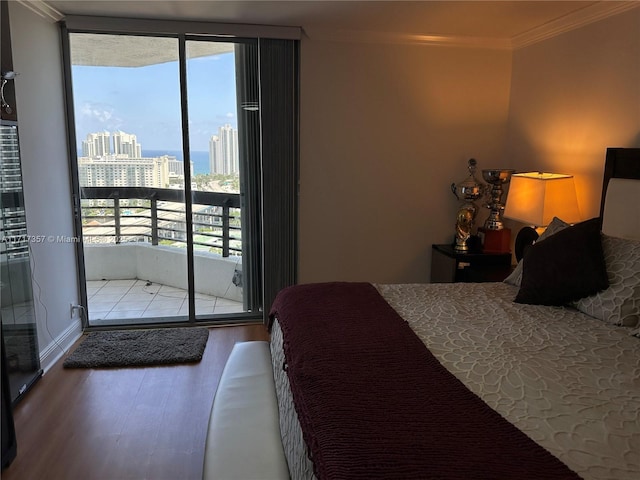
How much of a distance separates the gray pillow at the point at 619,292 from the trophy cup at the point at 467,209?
1431 millimetres

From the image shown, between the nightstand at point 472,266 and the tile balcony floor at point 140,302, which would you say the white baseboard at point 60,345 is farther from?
the nightstand at point 472,266

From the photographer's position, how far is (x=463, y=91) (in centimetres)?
386

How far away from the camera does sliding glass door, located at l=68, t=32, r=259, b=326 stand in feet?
11.7

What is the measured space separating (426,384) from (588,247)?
1278 millimetres

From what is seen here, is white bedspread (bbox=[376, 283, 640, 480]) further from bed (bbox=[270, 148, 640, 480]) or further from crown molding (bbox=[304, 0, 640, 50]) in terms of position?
crown molding (bbox=[304, 0, 640, 50])

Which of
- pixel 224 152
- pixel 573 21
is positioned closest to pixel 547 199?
pixel 573 21

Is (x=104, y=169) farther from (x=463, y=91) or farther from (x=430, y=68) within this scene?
(x=463, y=91)

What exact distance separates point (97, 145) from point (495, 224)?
3.10 metres

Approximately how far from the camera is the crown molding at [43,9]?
2906 mm

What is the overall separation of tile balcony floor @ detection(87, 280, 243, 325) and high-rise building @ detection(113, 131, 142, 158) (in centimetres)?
106

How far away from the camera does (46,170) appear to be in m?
3.14

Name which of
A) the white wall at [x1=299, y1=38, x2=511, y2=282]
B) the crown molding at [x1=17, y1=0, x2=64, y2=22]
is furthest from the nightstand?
the crown molding at [x1=17, y1=0, x2=64, y2=22]

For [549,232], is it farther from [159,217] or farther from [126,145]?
[126,145]

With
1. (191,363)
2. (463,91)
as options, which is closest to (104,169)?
(191,363)
